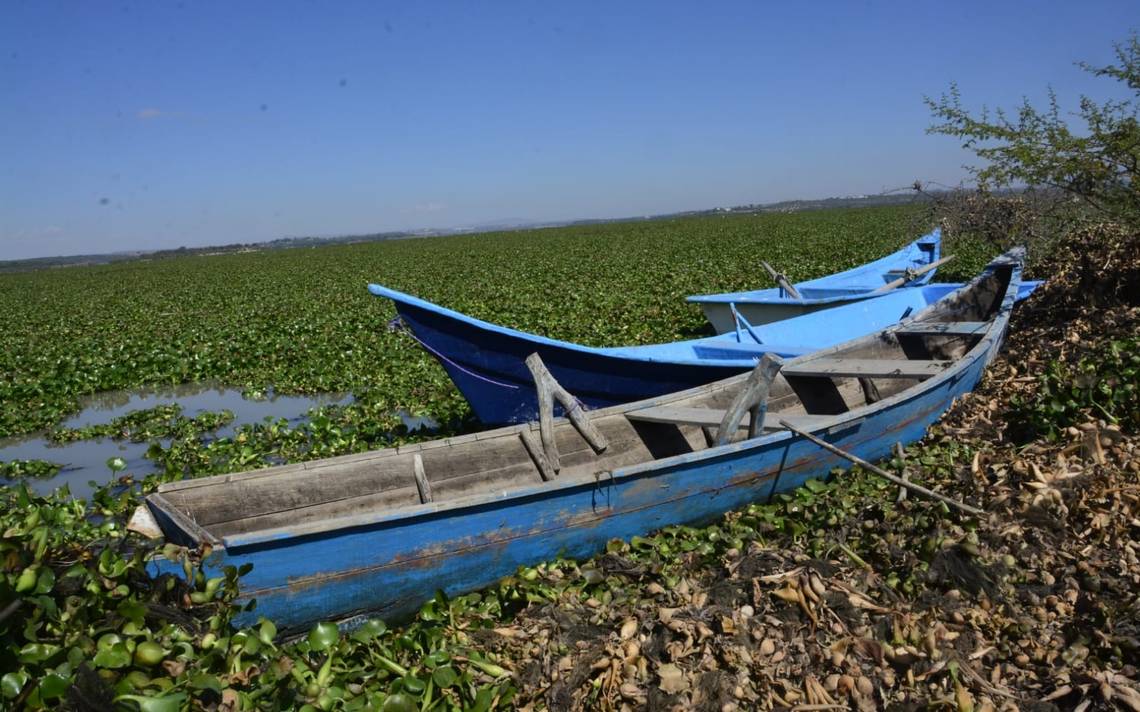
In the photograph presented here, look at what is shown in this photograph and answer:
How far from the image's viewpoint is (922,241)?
14.2 meters

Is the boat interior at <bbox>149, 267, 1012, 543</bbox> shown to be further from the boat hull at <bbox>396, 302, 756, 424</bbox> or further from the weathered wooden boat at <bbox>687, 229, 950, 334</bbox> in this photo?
the weathered wooden boat at <bbox>687, 229, 950, 334</bbox>

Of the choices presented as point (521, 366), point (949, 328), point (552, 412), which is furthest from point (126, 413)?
point (949, 328)

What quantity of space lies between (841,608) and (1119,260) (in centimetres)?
657

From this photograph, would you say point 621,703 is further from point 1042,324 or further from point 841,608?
point 1042,324

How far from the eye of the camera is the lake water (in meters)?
7.07

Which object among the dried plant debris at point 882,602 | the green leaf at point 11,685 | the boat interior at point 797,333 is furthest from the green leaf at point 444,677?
the boat interior at point 797,333

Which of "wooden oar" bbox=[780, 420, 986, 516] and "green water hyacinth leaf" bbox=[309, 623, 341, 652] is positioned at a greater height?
"wooden oar" bbox=[780, 420, 986, 516]

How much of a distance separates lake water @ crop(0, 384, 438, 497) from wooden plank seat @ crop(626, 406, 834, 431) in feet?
10.7

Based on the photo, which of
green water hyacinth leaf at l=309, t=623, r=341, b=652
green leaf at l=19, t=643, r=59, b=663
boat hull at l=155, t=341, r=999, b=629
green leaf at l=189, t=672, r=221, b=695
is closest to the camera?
green leaf at l=19, t=643, r=59, b=663

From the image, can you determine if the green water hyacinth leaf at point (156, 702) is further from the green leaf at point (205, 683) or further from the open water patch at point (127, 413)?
the open water patch at point (127, 413)

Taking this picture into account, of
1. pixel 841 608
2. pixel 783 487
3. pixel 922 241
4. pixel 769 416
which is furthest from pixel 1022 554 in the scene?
pixel 922 241

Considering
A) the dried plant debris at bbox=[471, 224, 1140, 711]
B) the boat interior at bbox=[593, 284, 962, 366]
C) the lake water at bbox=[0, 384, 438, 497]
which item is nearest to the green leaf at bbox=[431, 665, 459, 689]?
the dried plant debris at bbox=[471, 224, 1140, 711]

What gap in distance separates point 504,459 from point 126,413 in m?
7.11

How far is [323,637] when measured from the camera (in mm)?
3020
